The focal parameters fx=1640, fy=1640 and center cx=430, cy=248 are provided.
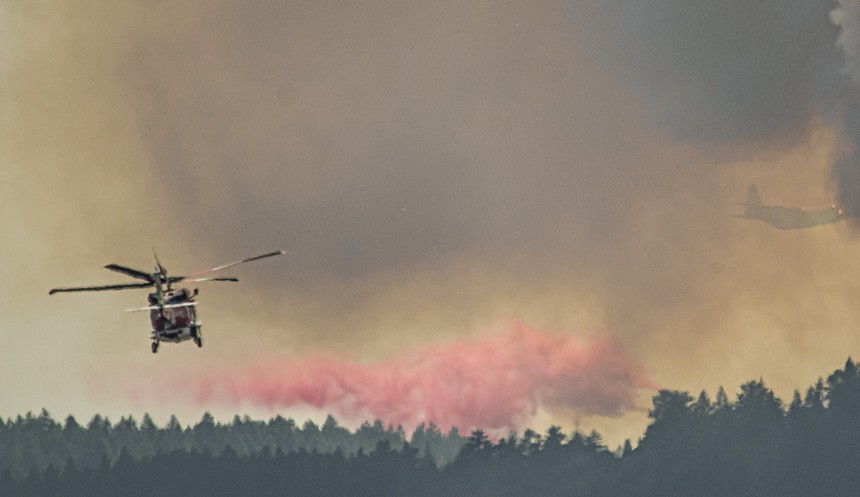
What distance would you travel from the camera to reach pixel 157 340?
155000mm

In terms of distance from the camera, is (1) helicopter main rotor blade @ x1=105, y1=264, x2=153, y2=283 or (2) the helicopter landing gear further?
(2) the helicopter landing gear

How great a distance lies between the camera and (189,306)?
15600cm

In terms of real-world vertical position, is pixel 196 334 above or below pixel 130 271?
below

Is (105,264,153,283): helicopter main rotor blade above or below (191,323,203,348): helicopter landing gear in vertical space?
above

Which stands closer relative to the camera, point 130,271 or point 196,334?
point 130,271

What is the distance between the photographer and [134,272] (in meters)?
152

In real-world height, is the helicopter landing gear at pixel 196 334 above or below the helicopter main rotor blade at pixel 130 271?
below

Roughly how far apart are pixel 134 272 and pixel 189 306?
266 inches

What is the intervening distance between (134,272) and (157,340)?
723 centimetres

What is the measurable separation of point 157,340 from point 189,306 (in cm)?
440

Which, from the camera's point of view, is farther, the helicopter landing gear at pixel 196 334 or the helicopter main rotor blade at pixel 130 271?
the helicopter landing gear at pixel 196 334
